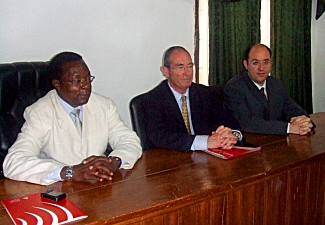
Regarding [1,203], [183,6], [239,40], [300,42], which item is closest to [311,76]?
[300,42]

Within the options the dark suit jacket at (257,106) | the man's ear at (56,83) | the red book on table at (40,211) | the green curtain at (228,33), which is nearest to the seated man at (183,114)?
the dark suit jacket at (257,106)

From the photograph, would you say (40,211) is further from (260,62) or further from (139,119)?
(260,62)

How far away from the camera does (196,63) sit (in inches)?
153

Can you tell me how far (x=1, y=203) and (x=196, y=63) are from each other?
2693 millimetres

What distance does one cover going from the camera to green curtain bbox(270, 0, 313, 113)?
4.39 meters

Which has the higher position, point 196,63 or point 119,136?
point 196,63

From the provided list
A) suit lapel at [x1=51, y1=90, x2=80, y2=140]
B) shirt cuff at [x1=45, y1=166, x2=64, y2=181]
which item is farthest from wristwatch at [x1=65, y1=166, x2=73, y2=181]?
suit lapel at [x1=51, y1=90, x2=80, y2=140]

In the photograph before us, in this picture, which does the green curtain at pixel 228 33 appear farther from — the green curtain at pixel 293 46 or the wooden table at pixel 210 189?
the wooden table at pixel 210 189

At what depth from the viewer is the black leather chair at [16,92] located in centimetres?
211

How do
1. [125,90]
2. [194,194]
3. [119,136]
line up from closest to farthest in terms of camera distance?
1. [194,194]
2. [119,136]
3. [125,90]

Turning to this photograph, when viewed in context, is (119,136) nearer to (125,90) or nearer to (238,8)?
(125,90)

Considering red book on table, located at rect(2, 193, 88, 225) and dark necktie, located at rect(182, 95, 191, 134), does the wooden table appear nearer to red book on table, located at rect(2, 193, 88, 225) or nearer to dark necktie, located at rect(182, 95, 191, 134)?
red book on table, located at rect(2, 193, 88, 225)

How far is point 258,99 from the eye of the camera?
2824 mm

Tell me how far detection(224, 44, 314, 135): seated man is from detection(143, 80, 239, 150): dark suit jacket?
15cm
